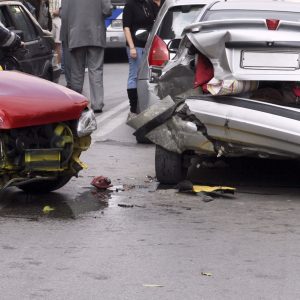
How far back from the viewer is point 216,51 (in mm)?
8289

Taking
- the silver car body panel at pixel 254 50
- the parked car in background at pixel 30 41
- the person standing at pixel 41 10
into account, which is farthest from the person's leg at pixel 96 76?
the silver car body panel at pixel 254 50

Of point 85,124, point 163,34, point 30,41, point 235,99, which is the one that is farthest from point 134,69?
point 235,99

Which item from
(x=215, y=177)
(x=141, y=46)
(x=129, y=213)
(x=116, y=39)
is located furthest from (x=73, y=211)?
(x=116, y=39)

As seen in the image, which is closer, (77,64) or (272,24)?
(272,24)

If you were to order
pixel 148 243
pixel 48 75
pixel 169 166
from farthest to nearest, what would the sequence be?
pixel 48 75
pixel 169 166
pixel 148 243

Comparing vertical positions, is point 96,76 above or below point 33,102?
below

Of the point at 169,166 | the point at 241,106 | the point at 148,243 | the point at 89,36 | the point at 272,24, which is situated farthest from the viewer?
the point at 89,36

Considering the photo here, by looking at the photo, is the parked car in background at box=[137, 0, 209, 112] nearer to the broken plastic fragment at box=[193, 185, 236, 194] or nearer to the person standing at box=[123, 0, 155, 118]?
the person standing at box=[123, 0, 155, 118]

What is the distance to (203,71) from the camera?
8.52m

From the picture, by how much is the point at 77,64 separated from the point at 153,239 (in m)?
8.52

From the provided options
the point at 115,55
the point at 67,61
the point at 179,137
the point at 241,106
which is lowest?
the point at 115,55

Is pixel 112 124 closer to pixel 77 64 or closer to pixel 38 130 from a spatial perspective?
pixel 77 64

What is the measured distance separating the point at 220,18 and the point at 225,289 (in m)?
3.95

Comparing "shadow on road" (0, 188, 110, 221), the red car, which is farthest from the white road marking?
the red car
